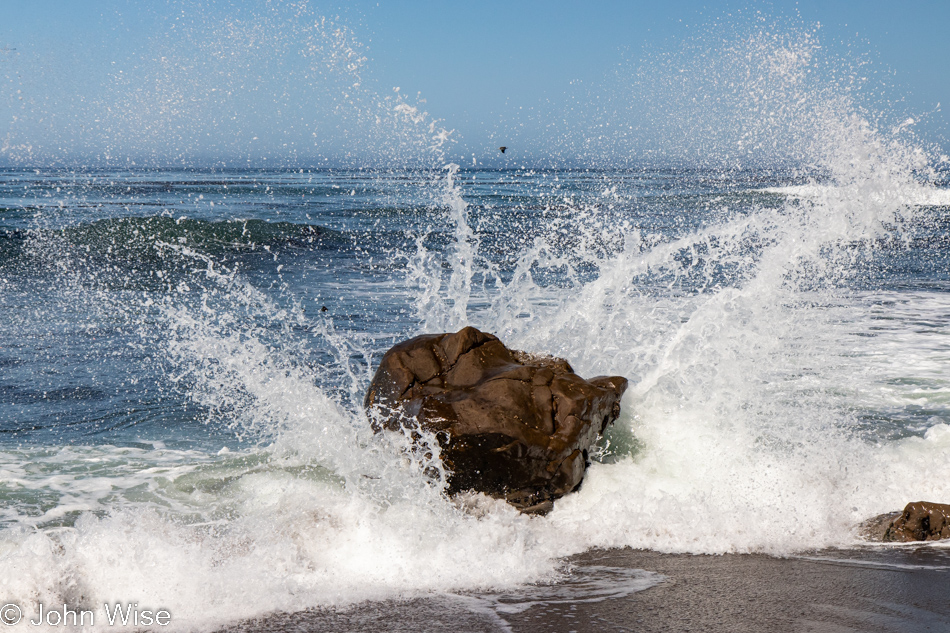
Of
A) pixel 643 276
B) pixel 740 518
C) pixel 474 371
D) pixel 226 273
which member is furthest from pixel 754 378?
pixel 226 273

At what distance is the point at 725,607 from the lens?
2961mm

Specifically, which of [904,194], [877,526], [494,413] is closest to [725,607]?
[877,526]

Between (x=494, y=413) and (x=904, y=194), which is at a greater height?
(x=904, y=194)

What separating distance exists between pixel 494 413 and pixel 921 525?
2025 millimetres

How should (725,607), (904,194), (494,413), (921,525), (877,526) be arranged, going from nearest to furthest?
(725,607) < (921,525) < (877,526) < (494,413) < (904,194)

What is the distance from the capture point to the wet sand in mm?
2814

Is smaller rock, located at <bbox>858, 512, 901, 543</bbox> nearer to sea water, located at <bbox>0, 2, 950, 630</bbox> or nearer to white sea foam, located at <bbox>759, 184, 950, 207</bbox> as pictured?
sea water, located at <bbox>0, 2, 950, 630</bbox>

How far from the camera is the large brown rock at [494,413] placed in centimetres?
385

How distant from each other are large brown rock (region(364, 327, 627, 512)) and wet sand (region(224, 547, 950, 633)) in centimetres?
65

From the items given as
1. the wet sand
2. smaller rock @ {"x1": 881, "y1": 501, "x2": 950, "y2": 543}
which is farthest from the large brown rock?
smaller rock @ {"x1": 881, "y1": 501, "x2": 950, "y2": 543}

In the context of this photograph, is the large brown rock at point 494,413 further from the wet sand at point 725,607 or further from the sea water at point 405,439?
the wet sand at point 725,607

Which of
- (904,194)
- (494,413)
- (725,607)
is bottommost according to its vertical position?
(725,607)

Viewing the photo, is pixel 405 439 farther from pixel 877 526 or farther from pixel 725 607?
pixel 877 526

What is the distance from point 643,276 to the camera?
10.9 metres
